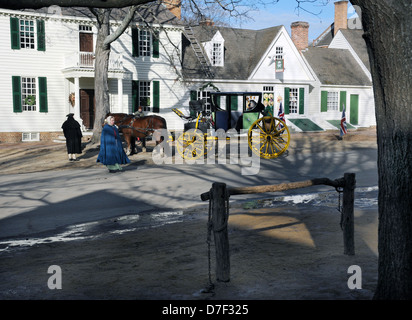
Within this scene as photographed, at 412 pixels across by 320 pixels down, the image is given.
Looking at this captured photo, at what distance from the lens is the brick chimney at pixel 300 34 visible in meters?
40.5

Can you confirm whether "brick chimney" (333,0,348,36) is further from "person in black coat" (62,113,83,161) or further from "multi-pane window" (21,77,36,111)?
"person in black coat" (62,113,83,161)

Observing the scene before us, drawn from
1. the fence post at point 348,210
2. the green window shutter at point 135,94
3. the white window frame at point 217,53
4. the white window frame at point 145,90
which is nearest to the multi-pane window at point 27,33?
the green window shutter at point 135,94

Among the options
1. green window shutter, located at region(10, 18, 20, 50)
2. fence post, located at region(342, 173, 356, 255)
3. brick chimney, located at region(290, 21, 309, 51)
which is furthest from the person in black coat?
brick chimney, located at region(290, 21, 309, 51)

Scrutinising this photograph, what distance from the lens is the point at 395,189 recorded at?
4.83 meters

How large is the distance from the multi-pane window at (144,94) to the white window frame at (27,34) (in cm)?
635

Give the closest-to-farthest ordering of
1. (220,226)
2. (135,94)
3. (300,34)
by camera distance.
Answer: (220,226)
(135,94)
(300,34)

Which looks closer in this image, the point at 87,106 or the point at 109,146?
the point at 109,146

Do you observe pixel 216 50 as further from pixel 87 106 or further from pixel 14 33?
pixel 14 33

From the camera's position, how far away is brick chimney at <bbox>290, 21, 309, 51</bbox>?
133ft

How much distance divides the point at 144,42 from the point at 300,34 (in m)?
14.4

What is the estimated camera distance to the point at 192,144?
62.3 ft

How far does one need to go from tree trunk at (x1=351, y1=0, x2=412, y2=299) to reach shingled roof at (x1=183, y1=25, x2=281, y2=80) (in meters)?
27.7

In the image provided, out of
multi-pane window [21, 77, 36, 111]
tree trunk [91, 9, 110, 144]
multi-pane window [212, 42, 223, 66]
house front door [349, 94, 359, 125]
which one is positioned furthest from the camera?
house front door [349, 94, 359, 125]

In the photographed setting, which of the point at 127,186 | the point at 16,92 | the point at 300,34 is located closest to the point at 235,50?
the point at 300,34
